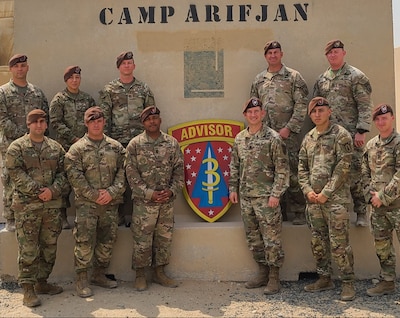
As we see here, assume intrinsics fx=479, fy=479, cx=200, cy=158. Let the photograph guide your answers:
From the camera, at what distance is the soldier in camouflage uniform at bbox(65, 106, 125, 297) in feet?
17.0

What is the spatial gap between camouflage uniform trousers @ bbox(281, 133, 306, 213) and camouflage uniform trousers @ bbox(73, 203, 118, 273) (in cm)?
211

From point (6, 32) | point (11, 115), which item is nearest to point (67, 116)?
point (11, 115)

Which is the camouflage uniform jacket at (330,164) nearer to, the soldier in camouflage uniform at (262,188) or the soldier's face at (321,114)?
the soldier's face at (321,114)

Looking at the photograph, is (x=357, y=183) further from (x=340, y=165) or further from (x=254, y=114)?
(x=254, y=114)

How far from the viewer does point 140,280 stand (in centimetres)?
545

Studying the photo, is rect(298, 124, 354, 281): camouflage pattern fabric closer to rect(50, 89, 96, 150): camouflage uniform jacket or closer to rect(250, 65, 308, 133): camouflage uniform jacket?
rect(250, 65, 308, 133): camouflage uniform jacket

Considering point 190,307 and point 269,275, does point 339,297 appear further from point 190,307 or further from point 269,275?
point 190,307

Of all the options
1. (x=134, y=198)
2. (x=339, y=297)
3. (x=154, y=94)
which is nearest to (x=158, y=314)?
(x=134, y=198)

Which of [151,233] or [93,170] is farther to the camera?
[151,233]

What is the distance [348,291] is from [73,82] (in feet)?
13.1

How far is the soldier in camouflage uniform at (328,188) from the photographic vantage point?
4.96m

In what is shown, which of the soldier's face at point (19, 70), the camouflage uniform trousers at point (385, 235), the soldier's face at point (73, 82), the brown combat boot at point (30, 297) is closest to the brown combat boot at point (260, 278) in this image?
the camouflage uniform trousers at point (385, 235)

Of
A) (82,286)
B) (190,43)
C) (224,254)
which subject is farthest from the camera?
(190,43)

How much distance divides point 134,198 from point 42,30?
2.80 meters
